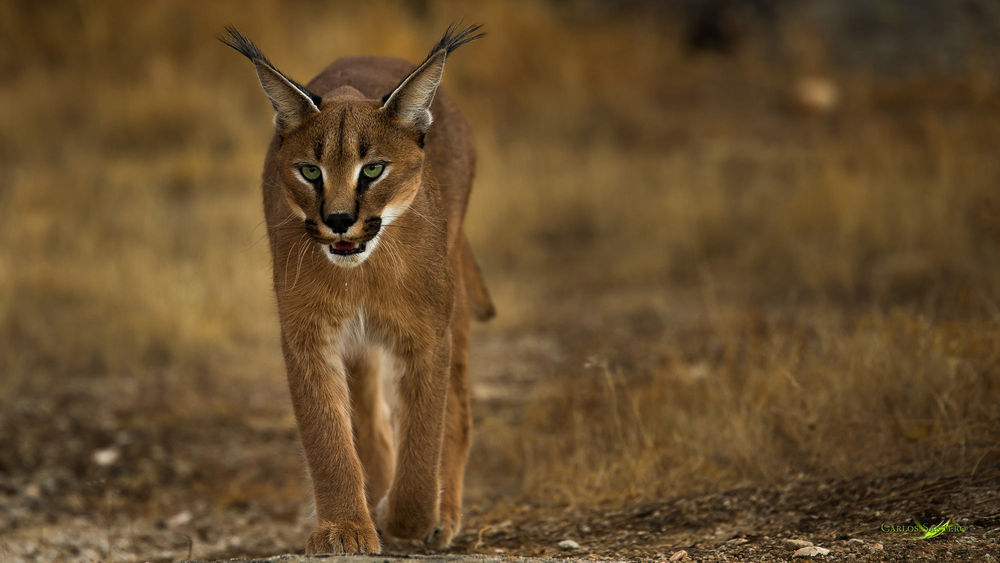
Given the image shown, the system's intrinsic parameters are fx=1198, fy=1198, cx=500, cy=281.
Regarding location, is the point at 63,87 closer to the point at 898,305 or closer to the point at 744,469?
the point at 898,305

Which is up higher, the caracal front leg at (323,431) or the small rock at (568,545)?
the caracal front leg at (323,431)

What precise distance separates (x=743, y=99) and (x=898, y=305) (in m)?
6.17

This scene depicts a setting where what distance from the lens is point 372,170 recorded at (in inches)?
151

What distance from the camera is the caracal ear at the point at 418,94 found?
3893mm

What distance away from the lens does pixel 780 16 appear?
14906mm

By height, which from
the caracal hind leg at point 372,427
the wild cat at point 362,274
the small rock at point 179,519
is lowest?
the small rock at point 179,519

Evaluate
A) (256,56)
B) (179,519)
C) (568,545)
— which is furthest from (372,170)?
(179,519)

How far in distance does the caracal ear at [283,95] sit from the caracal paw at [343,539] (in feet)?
4.36

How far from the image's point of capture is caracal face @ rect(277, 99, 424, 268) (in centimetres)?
370

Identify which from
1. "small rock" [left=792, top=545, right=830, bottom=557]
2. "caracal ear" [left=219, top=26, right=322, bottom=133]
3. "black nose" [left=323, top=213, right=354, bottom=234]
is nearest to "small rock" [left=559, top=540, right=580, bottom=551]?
"small rock" [left=792, top=545, right=830, bottom=557]

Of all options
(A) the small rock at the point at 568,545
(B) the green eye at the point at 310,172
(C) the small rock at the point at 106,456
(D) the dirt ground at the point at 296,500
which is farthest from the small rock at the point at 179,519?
(B) the green eye at the point at 310,172

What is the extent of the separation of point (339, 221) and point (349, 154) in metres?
0.25

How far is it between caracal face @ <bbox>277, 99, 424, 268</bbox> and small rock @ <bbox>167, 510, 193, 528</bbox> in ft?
7.58

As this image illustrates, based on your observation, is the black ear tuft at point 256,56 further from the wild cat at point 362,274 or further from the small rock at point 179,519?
the small rock at point 179,519
